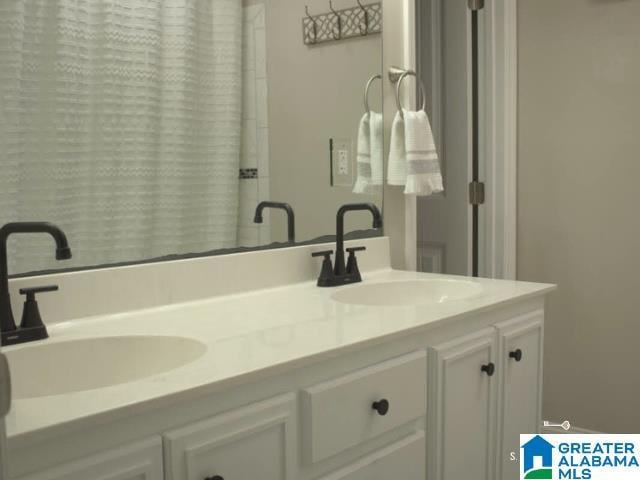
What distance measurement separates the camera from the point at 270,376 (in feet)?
3.48

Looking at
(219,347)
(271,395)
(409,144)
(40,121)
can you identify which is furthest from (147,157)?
(409,144)

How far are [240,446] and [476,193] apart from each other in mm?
2005

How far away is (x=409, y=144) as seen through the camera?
2.08m

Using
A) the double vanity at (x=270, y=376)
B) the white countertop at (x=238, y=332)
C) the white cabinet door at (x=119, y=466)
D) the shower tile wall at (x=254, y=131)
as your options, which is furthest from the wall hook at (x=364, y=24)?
the white cabinet door at (x=119, y=466)

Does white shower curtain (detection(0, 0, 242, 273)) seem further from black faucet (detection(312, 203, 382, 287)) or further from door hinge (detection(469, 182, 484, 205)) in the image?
door hinge (detection(469, 182, 484, 205))

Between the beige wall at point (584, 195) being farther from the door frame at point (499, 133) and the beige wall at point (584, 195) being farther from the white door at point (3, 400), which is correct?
the white door at point (3, 400)

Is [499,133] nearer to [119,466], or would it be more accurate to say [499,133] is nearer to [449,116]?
[449,116]

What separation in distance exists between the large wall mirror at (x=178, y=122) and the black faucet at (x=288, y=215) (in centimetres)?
1

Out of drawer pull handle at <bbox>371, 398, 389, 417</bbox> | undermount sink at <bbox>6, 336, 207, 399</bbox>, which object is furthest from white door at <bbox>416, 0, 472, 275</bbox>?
undermount sink at <bbox>6, 336, 207, 399</bbox>

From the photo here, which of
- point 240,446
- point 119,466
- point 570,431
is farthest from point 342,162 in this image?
point 570,431

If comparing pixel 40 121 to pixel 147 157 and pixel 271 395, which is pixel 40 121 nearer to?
pixel 147 157

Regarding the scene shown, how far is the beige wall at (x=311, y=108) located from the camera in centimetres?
183

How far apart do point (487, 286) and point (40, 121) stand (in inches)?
47.6

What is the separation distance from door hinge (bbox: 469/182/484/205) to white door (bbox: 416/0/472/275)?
2cm
